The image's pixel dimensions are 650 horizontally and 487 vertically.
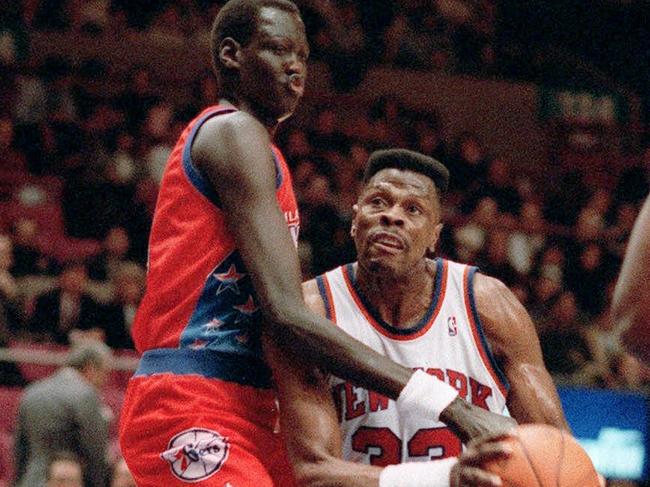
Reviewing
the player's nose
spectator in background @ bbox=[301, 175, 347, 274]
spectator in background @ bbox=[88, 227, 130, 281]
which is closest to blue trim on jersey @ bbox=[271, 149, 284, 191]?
the player's nose

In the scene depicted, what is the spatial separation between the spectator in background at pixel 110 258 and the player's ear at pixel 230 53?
5.81m

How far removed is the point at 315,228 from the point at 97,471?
3.69 meters

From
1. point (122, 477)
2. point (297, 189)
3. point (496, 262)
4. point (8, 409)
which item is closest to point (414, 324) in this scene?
point (122, 477)

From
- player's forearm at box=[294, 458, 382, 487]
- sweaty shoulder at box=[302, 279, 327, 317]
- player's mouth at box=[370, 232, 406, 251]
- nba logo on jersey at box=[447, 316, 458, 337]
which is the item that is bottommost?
player's forearm at box=[294, 458, 382, 487]

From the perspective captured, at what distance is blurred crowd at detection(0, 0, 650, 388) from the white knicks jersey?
4499mm

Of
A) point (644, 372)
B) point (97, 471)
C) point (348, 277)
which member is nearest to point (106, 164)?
point (97, 471)

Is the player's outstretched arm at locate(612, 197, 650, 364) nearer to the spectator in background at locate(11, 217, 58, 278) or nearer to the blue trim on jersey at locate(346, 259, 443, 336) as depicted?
the blue trim on jersey at locate(346, 259, 443, 336)

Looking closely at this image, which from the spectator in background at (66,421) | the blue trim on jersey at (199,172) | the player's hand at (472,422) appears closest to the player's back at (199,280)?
the blue trim on jersey at (199,172)

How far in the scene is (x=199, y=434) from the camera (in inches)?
121

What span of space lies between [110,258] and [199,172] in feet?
19.9

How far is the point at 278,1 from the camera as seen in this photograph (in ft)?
11.1

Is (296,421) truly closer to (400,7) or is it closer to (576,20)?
(400,7)

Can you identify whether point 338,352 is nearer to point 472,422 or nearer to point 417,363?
point 472,422

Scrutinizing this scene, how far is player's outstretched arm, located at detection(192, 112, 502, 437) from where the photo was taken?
9.80ft
